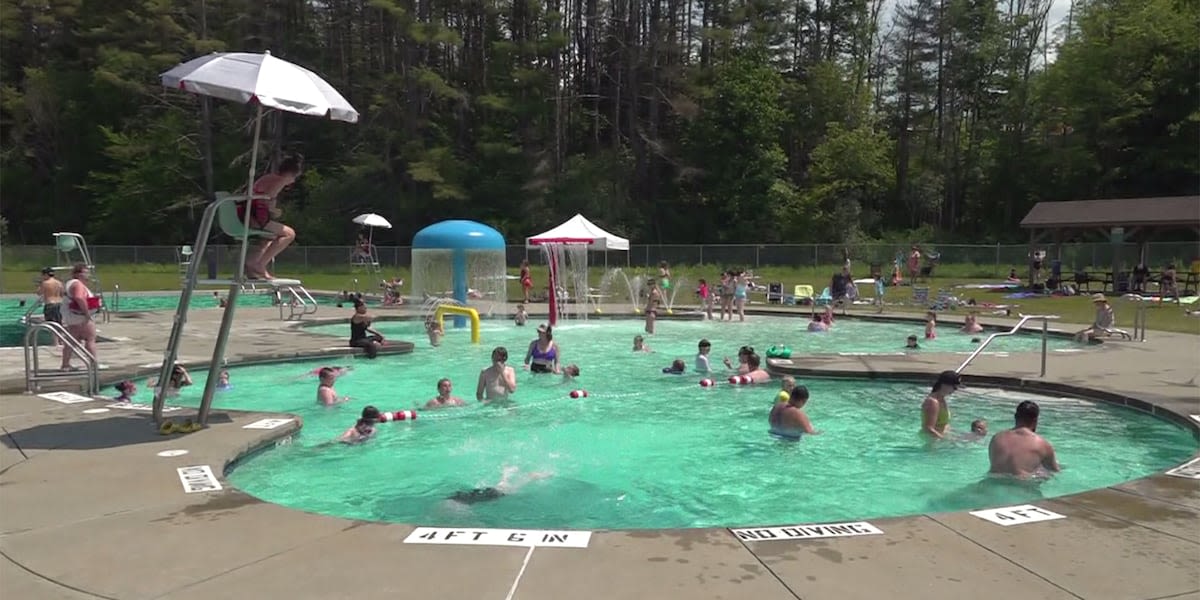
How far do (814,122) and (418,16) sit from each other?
25.4 m

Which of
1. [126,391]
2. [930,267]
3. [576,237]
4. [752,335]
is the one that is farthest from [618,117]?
[126,391]

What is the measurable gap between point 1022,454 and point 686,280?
1119 inches

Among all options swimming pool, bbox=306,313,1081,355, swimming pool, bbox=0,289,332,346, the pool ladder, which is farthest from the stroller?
the pool ladder

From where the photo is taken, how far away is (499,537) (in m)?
5.35

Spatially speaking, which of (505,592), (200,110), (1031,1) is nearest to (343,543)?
(505,592)

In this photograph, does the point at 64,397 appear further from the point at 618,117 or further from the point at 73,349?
the point at 618,117

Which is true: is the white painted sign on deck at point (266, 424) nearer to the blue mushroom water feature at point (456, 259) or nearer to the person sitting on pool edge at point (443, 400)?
the person sitting on pool edge at point (443, 400)

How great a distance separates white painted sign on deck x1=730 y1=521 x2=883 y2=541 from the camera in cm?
538

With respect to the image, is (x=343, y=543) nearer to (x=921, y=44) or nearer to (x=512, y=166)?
(x=512, y=166)

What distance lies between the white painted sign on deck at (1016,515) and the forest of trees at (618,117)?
42.2 m

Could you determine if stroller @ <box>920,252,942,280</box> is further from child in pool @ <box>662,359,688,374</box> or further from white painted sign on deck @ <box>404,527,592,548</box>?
white painted sign on deck @ <box>404,527,592,548</box>

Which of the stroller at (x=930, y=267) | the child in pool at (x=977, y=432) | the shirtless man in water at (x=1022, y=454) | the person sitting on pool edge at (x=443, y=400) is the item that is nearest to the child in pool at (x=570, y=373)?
the person sitting on pool edge at (x=443, y=400)

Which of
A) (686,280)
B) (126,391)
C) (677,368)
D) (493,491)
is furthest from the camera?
(686,280)

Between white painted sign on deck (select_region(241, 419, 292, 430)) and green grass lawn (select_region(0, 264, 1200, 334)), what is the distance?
833 inches
